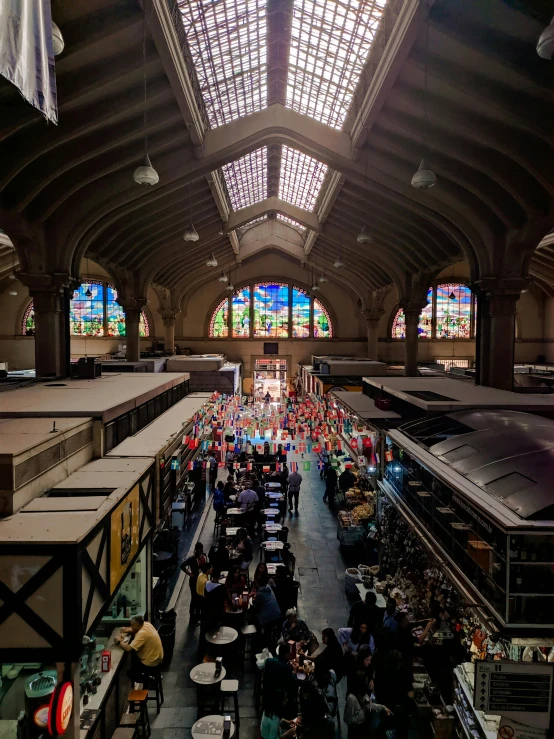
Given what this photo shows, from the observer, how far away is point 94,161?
1115 centimetres

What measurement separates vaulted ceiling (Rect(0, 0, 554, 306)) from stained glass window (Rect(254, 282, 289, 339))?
14.6 meters

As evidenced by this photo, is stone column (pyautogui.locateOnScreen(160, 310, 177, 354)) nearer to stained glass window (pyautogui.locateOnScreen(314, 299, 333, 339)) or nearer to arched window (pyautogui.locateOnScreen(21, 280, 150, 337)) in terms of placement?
arched window (pyautogui.locateOnScreen(21, 280, 150, 337))

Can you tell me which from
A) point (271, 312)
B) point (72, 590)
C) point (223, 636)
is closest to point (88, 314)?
point (271, 312)

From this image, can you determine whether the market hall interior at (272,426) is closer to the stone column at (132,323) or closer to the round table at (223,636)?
the round table at (223,636)

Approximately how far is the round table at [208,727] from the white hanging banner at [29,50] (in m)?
5.61

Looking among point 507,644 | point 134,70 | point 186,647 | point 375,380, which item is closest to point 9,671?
point 186,647

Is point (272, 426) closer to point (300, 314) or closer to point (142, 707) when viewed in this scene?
point (142, 707)

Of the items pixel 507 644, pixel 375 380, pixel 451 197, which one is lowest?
pixel 507 644

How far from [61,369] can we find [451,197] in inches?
399

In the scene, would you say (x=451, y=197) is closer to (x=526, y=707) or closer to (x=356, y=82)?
(x=356, y=82)

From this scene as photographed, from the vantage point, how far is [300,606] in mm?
8383

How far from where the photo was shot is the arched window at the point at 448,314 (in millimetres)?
31219

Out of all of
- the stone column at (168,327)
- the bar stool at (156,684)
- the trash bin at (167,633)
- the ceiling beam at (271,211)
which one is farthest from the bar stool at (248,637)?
the stone column at (168,327)

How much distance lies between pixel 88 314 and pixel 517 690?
30.6 meters
